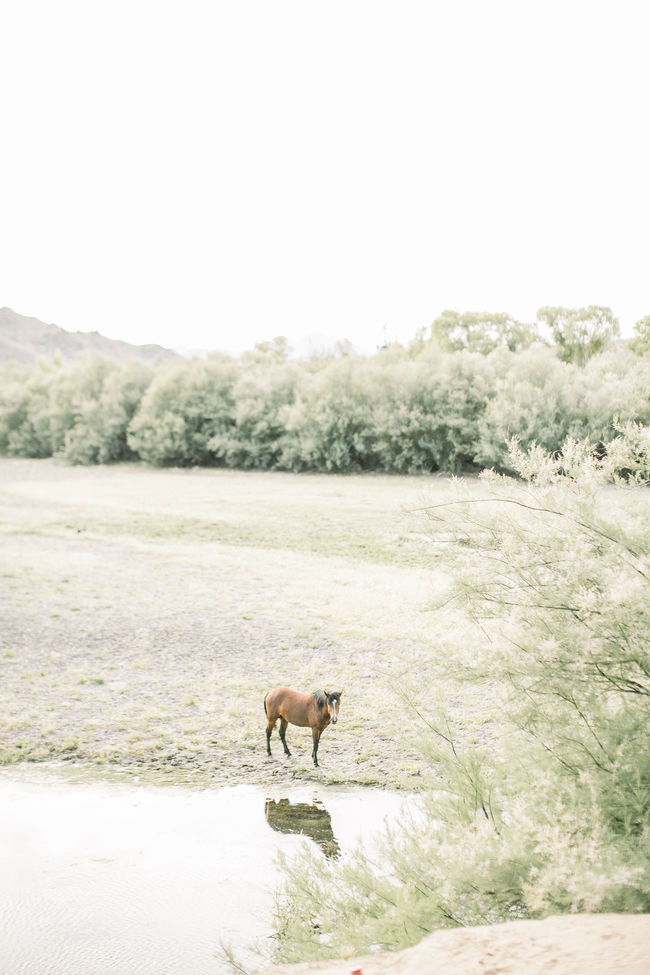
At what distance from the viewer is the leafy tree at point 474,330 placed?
51453 mm

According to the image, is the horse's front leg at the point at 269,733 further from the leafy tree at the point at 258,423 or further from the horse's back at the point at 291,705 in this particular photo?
the leafy tree at the point at 258,423

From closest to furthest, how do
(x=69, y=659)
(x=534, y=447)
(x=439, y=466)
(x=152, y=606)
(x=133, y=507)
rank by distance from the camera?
1. (x=534, y=447)
2. (x=69, y=659)
3. (x=152, y=606)
4. (x=133, y=507)
5. (x=439, y=466)

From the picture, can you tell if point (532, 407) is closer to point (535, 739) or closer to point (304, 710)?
point (304, 710)

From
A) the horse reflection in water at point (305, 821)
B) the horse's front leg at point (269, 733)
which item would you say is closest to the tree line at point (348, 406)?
the horse's front leg at point (269, 733)

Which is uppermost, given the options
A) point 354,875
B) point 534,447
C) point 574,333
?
point 574,333

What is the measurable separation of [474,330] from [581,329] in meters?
9.33

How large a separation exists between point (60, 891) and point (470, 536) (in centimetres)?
337

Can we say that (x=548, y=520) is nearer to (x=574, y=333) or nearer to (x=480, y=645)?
(x=480, y=645)

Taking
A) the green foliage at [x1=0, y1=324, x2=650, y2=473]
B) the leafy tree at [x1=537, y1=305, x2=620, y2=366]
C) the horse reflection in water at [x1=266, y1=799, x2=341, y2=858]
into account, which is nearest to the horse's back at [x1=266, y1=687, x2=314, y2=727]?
the horse reflection in water at [x1=266, y1=799, x2=341, y2=858]

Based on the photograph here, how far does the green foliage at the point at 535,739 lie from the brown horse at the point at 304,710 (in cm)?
124

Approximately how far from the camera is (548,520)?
4965 mm

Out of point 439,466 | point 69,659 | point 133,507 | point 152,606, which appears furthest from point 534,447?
point 439,466

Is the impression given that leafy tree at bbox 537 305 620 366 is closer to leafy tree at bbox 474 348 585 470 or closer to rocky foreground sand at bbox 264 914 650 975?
leafy tree at bbox 474 348 585 470

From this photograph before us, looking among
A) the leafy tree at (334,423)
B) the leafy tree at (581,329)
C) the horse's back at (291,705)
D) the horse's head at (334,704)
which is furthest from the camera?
the leafy tree at (581,329)
